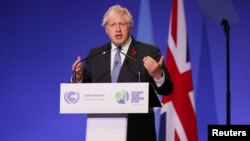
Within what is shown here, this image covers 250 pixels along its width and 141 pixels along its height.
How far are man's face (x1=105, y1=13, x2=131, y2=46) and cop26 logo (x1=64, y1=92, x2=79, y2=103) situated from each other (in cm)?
52

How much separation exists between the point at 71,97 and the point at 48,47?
2.26 m

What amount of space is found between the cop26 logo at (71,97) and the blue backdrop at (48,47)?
212 cm

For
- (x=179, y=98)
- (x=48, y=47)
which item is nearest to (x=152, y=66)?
(x=179, y=98)

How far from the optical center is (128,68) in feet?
8.51

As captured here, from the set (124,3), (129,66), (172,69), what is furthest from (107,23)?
(124,3)

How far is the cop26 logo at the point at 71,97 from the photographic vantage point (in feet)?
7.57

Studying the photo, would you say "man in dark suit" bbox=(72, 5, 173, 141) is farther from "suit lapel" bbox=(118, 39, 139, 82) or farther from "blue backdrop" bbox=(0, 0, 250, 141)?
"blue backdrop" bbox=(0, 0, 250, 141)

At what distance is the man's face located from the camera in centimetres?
269

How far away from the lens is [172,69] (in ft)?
13.0

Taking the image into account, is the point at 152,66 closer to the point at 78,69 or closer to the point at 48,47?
the point at 78,69

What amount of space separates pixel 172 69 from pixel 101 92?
1776 mm

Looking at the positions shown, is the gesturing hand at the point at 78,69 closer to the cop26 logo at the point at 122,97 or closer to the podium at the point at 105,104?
the podium at the point at 105,104

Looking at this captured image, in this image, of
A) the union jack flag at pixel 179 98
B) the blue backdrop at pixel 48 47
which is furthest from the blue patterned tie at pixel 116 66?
the blue backdrop at pixel 48 47

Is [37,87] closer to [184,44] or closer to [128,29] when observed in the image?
[184,44]
